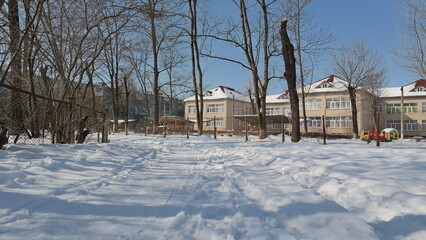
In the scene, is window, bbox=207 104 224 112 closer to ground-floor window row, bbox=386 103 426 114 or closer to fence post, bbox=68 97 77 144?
ground-floor window row, bbox=386 103 426 114

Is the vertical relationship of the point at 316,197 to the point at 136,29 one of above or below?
below

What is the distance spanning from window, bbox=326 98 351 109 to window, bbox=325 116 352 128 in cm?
190

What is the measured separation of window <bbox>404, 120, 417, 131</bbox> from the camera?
45.2m

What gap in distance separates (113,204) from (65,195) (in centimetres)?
74

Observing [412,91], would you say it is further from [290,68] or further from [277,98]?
[290,68]

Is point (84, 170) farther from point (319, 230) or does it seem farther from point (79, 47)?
point (79, 47)

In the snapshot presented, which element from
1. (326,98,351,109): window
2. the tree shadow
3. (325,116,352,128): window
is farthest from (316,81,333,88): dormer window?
the tree shadow

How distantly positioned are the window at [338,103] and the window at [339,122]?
190 centimetres

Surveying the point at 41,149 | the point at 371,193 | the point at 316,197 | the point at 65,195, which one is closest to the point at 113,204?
the point at 65,195

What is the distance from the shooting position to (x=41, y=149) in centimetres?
635

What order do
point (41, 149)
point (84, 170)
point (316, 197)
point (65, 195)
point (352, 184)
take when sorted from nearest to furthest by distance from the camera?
1. point (65, 195)
2. point (316, 197)
3. point (352, 184)
4. point (84, 170)
5. point (41, 149)

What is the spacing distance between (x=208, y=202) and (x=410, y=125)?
54.1 m

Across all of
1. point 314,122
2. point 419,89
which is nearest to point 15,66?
point 314,122

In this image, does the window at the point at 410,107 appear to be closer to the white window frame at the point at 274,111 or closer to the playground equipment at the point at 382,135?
the playground equipment at the point at 382,135
